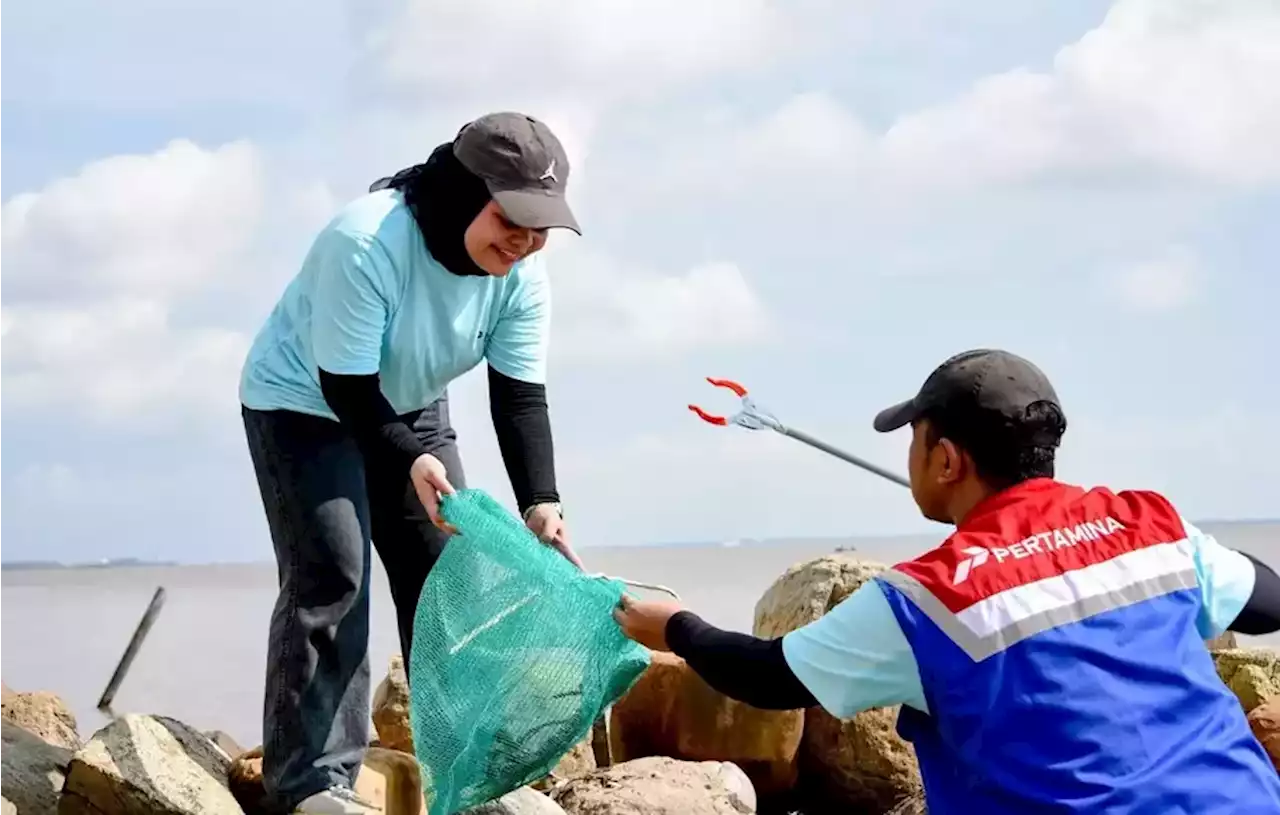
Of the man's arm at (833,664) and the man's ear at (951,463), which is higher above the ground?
the man's ear at (951,463)

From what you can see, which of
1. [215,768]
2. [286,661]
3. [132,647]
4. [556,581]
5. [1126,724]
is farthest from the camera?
[132,647]

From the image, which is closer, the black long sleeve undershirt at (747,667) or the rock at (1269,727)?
the black long sleeve undershirt at (747,667)

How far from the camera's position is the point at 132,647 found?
12969 mm

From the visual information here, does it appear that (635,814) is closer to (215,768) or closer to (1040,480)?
(215,768)

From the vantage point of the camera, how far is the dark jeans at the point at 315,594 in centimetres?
417

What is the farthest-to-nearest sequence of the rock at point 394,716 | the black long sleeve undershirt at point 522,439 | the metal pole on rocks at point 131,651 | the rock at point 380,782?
the metal pole on rocks at point 131,651 → the rock at point 394,716 → the rock at point 380,782 → the black long sleeve undershirt at point 522,439

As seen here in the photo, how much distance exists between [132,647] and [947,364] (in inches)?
438

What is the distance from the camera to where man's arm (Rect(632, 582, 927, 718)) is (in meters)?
2.73

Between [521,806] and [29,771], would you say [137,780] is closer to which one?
[29,771]

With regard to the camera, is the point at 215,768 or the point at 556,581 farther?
the point at 215,768

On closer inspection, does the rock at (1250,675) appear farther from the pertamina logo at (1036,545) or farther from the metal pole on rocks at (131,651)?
the metal pole on rocks at (131,651)

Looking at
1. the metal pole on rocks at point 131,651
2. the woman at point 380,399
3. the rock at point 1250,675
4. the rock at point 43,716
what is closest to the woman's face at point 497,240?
the woman at point 380,399

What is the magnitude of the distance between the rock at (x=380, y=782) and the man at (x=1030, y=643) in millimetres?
2042

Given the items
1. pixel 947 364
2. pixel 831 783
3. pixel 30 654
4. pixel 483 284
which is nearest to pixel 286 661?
pixel 483 284
